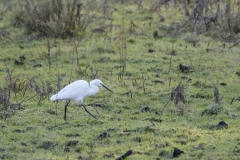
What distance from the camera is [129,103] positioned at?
28.5 feet

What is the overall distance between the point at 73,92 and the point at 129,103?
124 cm

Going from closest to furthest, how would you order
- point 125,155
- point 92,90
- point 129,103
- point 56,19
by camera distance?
point 125,155 → point 92,90 → point 129,103 → point 56,19

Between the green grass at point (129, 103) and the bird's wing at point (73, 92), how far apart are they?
354 millimetres

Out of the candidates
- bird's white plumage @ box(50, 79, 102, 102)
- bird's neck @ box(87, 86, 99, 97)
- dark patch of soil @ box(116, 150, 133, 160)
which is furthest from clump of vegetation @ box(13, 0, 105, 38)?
dark patch of soil @ box(116, 150, 133, 160)

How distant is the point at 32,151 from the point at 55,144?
12.0 inches

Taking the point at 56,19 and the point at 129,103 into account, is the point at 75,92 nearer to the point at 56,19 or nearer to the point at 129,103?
the point at 129,103

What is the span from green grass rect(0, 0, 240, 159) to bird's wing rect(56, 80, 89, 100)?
1.16ft

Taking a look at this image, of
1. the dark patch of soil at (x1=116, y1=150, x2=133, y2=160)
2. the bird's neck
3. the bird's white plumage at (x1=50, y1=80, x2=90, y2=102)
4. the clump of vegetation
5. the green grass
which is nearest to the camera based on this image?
the dark patch of soil at (x1=116, y1=150, x2=133, y2=160)

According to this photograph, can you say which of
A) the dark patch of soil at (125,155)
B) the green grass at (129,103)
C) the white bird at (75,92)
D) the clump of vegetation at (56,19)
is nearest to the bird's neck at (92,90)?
the white bird at (75,92)

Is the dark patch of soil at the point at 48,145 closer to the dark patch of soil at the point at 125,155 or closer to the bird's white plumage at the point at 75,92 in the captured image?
the bird's white plumage at the point at 75,92

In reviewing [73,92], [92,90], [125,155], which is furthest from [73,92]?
[125,155]

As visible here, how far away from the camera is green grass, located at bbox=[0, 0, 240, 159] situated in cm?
688

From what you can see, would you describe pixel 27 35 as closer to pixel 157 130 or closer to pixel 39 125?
pixel 39 125

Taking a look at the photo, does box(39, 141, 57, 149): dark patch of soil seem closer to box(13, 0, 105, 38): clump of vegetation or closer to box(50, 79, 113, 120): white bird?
box(50, 79, 113, 120): white bird
